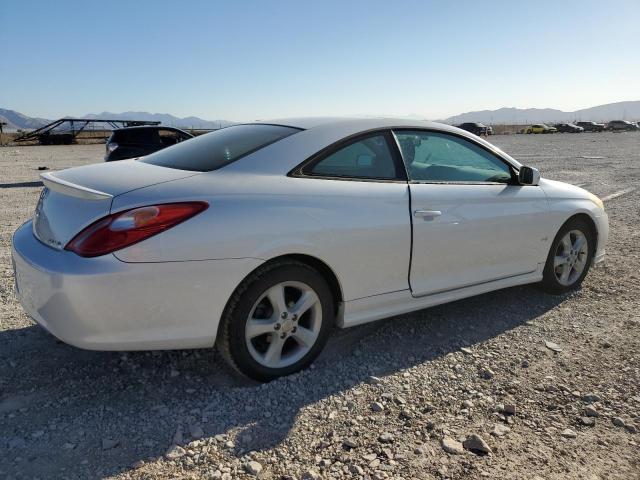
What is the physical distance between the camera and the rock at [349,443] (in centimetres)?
240

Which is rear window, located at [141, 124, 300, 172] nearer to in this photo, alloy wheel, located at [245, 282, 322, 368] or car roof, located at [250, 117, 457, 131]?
car roof, located at [250, 117, 457, 131]

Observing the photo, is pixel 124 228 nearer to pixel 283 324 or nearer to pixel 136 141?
pixel 283 324

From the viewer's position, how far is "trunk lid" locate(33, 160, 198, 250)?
2545mm

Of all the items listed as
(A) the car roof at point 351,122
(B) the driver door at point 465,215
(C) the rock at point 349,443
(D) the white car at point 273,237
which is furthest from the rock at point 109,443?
(A) the car roof at point 351,122

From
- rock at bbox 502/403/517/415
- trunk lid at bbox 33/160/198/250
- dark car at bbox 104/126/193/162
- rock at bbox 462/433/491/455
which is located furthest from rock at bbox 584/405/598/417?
dark car at bbox 104/126/193/162

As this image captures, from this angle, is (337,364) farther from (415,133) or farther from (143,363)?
(415,133)

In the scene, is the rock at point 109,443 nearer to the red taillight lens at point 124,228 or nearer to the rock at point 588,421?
the red taillight lens at point 124,228

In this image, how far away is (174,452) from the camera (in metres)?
2.34

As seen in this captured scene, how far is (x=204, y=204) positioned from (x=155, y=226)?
0.26 m

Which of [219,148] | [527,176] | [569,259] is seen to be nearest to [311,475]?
[219,148]

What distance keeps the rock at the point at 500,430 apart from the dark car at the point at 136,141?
10.4 metres

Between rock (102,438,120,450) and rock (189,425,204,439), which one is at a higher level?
rock (102,438,120,450)

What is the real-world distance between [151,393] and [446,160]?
249cm

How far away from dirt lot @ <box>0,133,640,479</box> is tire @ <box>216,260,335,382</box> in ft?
0.41
